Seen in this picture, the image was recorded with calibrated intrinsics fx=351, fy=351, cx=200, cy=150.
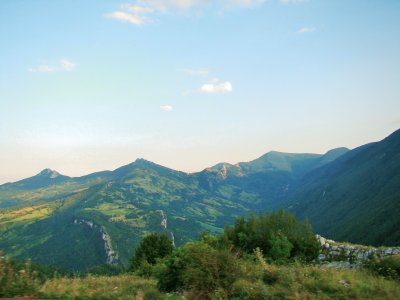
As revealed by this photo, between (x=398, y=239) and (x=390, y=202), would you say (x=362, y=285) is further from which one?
(x=390, y=202)

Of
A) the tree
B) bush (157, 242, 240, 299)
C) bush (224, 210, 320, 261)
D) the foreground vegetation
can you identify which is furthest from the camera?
the tree

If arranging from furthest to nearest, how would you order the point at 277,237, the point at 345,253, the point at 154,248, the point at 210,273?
the point at 154,248
the point at 277,237
the point at 345,253
the point at 210,273

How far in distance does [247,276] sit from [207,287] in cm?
224

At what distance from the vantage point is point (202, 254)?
52.7 feet

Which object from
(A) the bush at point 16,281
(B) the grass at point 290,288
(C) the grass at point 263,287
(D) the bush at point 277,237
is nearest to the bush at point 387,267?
(C) the grass at point 263,287

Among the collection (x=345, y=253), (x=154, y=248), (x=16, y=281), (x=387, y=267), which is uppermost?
(x=16, y=281)

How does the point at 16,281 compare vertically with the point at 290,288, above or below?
above

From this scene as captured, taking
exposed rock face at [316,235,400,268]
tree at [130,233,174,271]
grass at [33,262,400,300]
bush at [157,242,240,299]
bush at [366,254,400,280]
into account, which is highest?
bush at [157,242,240,299]

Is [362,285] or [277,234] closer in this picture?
[362,285]

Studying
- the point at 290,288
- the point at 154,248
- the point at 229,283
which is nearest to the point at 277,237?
the point at 154,248

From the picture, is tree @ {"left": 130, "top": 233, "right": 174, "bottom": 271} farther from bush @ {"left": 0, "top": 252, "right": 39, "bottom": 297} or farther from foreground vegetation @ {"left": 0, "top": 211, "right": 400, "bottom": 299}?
bush @ {"left": 0, "top": 252, "right": 39, "bottom": 297}

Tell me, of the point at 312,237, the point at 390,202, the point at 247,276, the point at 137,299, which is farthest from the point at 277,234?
the point at 390,202

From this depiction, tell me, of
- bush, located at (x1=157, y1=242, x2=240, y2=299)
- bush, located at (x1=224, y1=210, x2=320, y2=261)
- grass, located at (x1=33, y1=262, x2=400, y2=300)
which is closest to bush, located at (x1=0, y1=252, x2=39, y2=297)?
grass, located at (x1=33, y1=262, x2=400, y2=300)

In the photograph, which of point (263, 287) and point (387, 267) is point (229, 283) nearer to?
point (263, 287)
